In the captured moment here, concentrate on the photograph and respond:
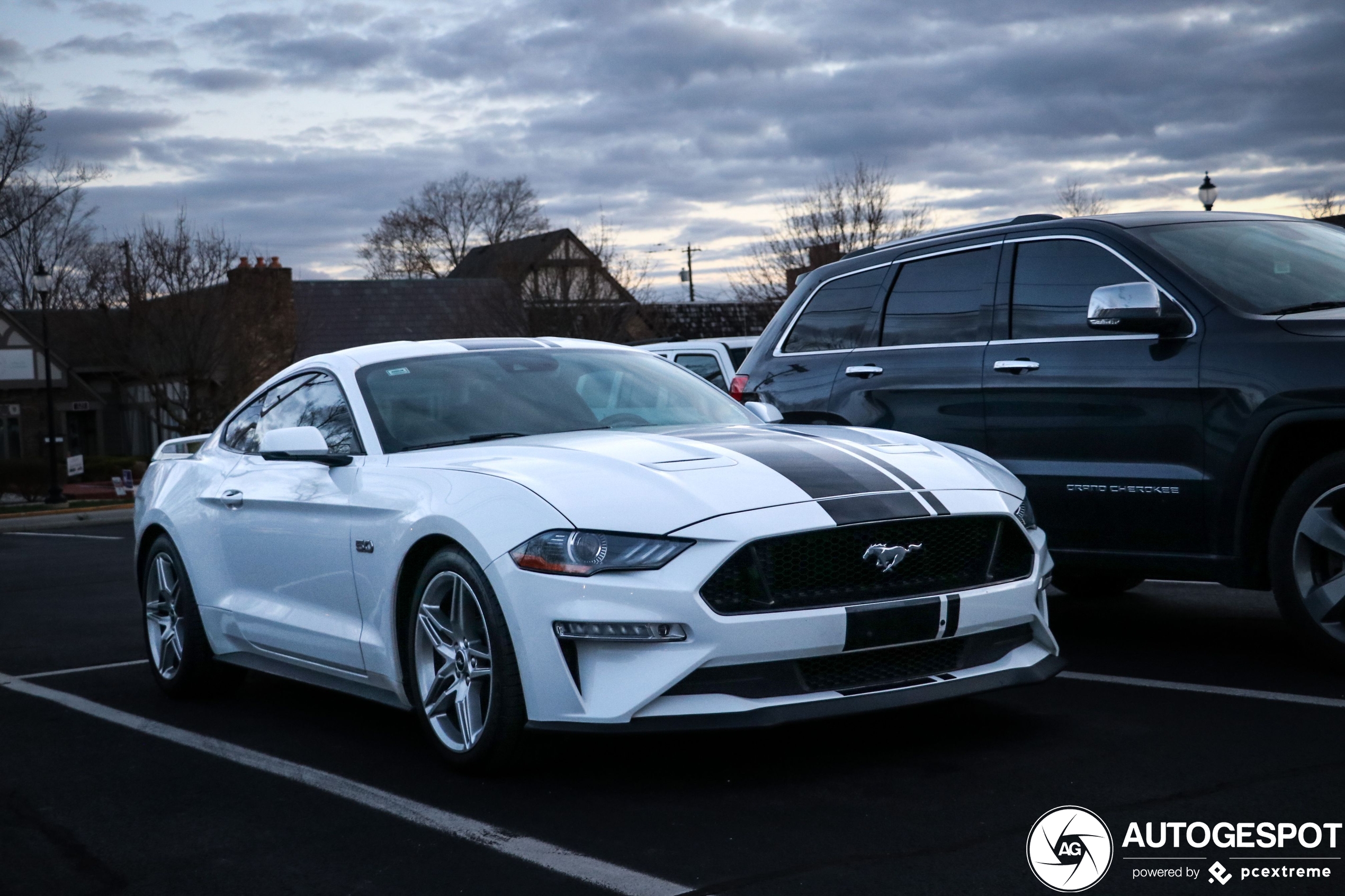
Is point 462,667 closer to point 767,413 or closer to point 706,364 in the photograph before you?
point 767,413

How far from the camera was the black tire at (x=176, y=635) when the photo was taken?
673 cm

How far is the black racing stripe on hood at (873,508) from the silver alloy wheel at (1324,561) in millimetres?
1854

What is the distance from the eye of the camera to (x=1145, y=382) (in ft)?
20.5

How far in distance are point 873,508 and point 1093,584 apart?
14.3 feet

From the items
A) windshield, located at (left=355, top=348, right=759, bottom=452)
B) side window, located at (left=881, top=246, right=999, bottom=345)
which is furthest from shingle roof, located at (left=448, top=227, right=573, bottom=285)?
windshield, located at (left=355, top=348, right=759, bottom=452)

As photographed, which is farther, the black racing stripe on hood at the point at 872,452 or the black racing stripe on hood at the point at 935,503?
the black racing stripe on hood at the point at 872,452

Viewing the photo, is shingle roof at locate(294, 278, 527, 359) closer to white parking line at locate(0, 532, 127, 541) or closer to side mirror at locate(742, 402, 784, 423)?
white parking line at locate(0, 532, 127, 541)

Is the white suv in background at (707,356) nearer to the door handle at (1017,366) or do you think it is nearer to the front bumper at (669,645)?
the door handle at (1017,366)

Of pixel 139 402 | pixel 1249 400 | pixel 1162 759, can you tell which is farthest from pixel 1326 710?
pixel 139 402

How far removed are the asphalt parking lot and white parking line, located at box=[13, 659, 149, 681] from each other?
3.47 feet

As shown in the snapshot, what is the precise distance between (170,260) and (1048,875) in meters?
40.6

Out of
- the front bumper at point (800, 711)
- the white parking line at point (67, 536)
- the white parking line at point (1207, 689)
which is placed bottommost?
the white parking line at point (67, 536)

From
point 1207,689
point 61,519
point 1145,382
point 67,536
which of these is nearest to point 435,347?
point 1145,382

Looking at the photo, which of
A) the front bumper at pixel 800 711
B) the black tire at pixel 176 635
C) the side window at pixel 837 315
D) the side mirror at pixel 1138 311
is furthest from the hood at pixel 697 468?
the side window at pixel 837 315
